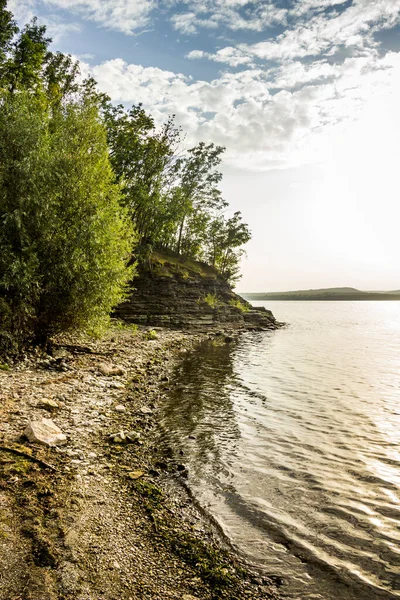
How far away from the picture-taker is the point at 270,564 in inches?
240

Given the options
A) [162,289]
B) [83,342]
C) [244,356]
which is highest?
[162,289]

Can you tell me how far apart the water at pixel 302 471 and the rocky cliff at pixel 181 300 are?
23064 mm

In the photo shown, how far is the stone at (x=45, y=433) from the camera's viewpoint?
8.60 metres

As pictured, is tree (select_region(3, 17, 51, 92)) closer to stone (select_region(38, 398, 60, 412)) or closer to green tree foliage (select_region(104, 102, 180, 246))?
green tree foliage (select_region(104, 102, 180, 246))

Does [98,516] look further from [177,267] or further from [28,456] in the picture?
[177,267]

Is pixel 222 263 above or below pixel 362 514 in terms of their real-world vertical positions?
above

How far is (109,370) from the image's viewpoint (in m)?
17.3

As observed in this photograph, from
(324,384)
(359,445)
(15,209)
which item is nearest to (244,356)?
(324,384)

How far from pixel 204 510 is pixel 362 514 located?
142 inches

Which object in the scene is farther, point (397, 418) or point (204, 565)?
point (397, 418)

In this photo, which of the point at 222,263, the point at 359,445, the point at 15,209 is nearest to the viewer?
the point at 359,445

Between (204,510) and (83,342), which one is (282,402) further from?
(83,342)

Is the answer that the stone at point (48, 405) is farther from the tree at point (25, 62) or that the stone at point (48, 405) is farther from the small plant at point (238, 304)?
the small plant at point (238, 304)

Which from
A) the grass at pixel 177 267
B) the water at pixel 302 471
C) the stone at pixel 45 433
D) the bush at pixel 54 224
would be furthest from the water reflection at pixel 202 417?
the grass at pixel 177 267
